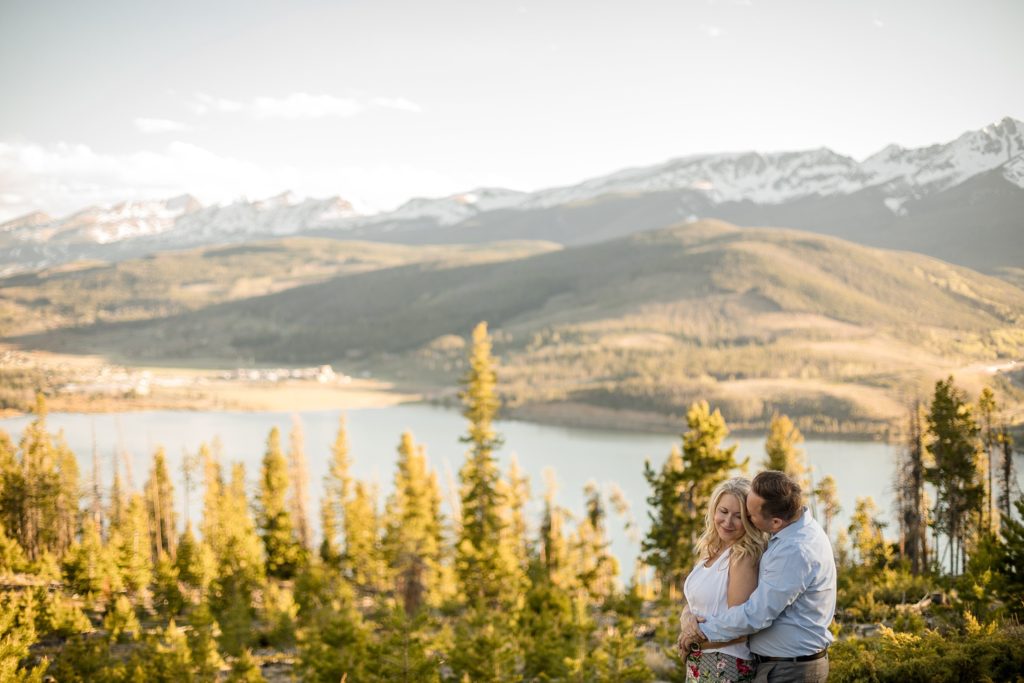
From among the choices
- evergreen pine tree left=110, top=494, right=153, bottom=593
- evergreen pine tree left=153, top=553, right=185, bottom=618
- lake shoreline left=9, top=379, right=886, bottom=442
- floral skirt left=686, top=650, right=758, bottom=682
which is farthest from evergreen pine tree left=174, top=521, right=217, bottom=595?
lake shoreline left=9, top=379, right=886, bottom=442

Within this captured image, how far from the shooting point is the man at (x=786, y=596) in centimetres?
514

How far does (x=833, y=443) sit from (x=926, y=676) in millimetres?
108698

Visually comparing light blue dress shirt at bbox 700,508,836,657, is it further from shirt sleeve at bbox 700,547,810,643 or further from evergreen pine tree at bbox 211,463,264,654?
evergreen pine tree at bbox 211,463,264,654

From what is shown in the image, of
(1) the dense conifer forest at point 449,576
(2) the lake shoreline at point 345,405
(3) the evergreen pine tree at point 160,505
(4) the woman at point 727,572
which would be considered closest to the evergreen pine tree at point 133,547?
(1) the dense conifer forest at point 449,576

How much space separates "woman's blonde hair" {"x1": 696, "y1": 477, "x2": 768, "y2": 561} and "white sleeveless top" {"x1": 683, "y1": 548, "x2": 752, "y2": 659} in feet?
0.37

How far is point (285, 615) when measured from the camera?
3147cm

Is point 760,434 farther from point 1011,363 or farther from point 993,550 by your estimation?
point 993,550

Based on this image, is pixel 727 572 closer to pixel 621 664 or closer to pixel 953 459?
pixel 621 664

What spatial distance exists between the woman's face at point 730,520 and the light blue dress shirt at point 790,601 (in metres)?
0.26

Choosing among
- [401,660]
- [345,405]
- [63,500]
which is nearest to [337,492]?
[63,500]

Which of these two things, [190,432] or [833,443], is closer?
[833,443]

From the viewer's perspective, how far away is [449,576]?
134ft

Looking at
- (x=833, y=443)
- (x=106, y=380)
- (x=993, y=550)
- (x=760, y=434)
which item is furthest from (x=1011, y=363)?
(x=106, y=380)

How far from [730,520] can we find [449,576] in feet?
122
